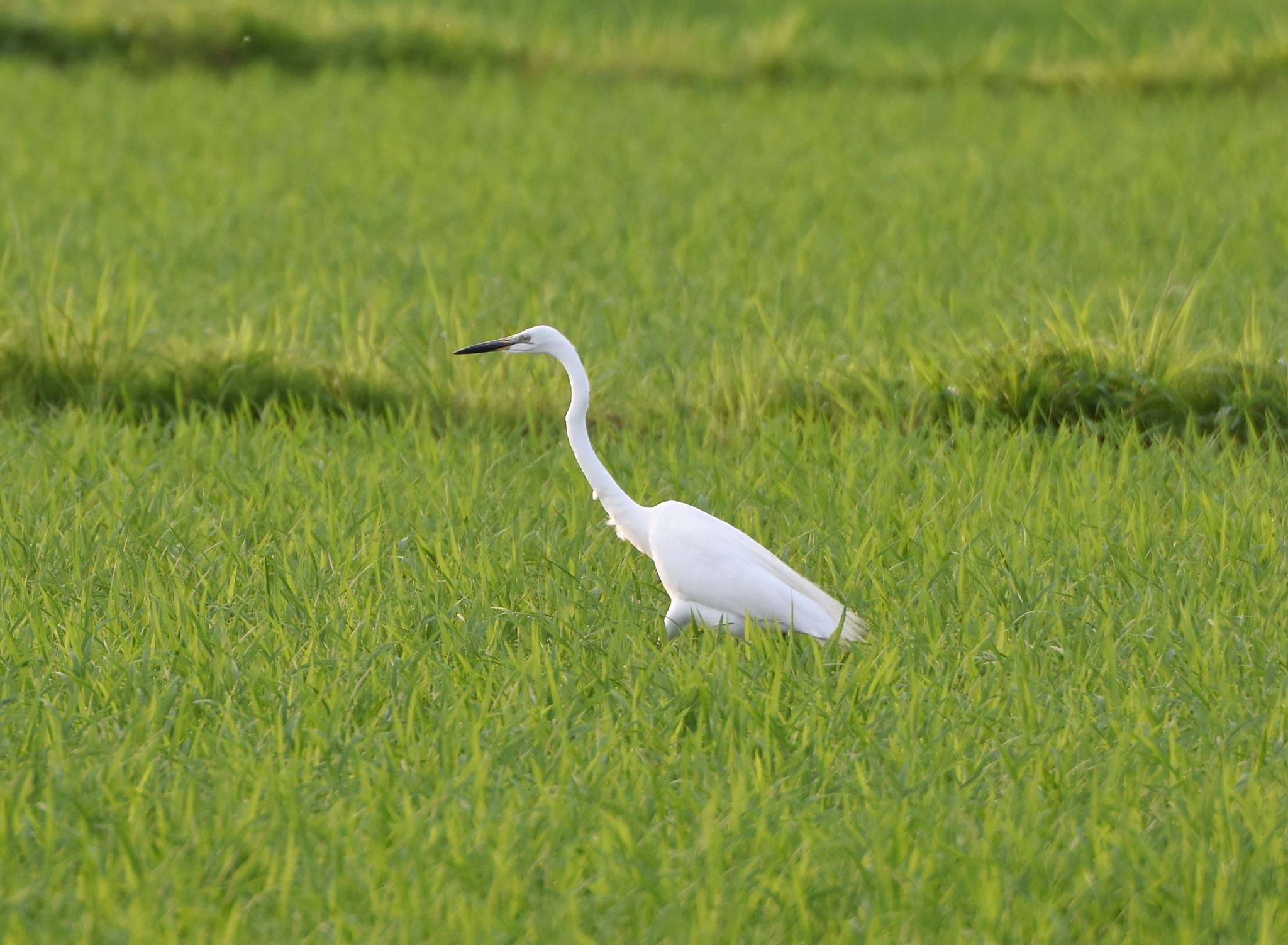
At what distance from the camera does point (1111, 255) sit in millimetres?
7254

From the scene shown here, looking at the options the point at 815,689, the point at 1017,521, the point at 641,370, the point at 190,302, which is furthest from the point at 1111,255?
the point at 815,689

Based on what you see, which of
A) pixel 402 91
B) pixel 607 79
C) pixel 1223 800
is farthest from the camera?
pixel 607 79

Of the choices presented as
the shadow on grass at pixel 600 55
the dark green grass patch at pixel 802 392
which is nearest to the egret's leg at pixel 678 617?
the dark green grass patch at pixel 802 392

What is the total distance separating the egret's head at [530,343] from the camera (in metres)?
3.82

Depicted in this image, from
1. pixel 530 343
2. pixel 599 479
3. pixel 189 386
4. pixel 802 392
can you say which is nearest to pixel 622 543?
pixel 599 479

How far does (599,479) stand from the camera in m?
3.79

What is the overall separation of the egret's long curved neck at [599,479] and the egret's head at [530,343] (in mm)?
20

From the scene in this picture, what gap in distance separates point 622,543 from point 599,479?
54cm

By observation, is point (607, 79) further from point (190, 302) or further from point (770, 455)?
point (770, 455)

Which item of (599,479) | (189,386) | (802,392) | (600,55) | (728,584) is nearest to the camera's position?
(728,584)

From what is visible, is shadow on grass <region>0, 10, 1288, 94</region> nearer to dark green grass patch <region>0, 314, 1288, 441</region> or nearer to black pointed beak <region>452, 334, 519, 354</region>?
dark green grass patch <region>0, 314, 1288, 441</region>

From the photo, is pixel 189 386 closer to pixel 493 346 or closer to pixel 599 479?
pixel 493 346

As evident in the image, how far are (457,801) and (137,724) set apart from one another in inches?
25.9

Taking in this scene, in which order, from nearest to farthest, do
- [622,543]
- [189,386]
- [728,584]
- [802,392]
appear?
[728,584] → [622,543] → [802,392] → [189,386]
